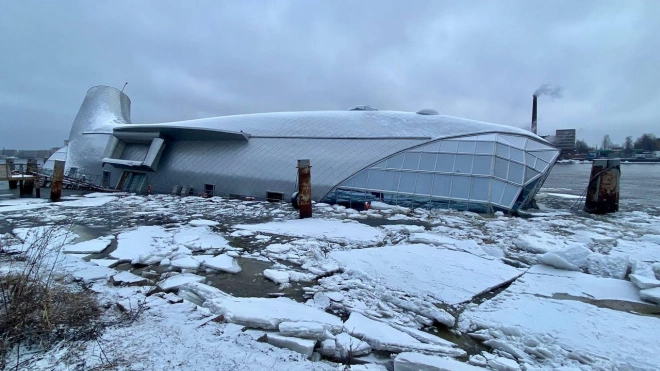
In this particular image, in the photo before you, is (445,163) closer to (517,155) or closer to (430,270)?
(517,155)

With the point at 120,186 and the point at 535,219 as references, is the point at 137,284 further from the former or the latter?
the point at 120,186

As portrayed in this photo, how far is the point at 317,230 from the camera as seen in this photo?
10.2 meters

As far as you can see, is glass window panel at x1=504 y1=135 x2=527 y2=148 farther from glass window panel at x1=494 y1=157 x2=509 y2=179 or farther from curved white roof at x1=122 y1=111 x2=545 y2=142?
glass window panel at x1=494 y1=157 x2=509 y2=179

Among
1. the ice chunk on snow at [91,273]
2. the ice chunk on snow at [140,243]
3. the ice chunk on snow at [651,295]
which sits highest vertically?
the ice chunk on snow at [651,295]

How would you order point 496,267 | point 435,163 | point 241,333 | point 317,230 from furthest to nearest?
1. point 435,163
2. point 317,230
3. point 496,267
4. point 241,333

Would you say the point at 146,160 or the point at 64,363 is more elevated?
the point at 146,160

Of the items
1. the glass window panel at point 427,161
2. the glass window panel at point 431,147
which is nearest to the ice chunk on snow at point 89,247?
the glass window panel at point 427,161

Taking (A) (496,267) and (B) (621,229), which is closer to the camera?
(A) (496,267)

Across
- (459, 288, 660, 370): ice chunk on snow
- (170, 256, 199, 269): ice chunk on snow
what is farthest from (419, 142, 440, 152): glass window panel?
(170, 256, 199, 269): ice chunk on snow

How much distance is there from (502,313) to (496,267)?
215cm

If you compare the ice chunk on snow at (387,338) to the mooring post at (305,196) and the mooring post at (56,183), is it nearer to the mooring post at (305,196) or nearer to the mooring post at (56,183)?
the mooring post at (305,196)

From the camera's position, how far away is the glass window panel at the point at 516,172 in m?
14.1

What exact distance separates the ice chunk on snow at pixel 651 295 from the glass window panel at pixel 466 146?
33.3 ft

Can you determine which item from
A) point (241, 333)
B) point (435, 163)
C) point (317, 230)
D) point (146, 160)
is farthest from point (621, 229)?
point (146, 160)
